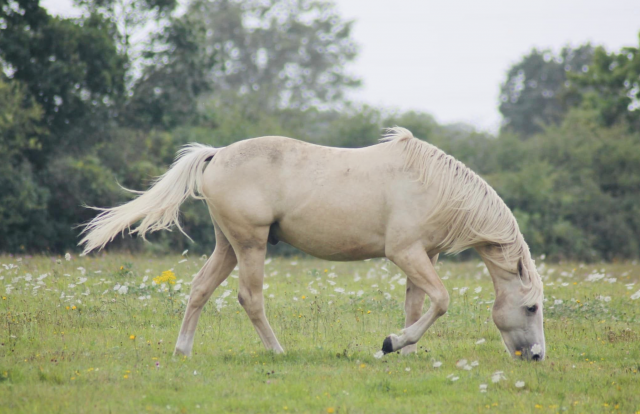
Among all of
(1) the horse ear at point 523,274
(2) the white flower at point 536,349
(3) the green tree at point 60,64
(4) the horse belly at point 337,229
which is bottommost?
(2) the white flower at point 536,349

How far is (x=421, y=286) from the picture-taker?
615 centimetres

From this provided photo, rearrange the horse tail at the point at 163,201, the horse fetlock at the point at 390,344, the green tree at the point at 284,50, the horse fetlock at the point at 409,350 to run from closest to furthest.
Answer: the horse fetlock at the point at 390,344 < the horse tail at the point at 163,201 < the horse fetlock at the point at 409,350 < the green tree at the point at 284,50

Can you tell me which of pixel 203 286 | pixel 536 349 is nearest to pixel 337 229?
pixel 203 286

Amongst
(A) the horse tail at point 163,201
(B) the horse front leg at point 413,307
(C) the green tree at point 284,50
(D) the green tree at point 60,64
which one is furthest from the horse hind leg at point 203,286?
(C) the green tree at point 284,50

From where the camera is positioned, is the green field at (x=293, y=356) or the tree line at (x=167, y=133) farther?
the tree line at (x=167, y=133)

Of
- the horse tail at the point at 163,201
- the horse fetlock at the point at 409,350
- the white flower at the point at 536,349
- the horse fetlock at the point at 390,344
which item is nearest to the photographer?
the horse fetlock at the point at 390,344

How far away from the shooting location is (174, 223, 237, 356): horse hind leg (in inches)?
254

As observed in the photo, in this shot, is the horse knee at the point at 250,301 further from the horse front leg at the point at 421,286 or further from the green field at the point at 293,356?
the horse front leg at the point at 421,286

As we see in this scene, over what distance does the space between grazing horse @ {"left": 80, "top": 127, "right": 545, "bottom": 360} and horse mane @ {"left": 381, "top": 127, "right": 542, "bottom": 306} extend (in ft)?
0.03

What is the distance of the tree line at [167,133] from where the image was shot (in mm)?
18734

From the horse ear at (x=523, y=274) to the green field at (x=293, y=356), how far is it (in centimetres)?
81

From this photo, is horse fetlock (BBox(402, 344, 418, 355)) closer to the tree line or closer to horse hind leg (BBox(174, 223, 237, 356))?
horse hind leg (BBox(174, 223, 237, 356))

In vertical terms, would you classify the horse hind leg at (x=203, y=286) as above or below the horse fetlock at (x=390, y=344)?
above

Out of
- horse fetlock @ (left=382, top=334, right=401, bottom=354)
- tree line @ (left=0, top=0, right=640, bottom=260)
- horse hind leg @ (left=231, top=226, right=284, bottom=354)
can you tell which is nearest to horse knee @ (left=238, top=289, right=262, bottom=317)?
horse hind leg @ (left=231, top=226, right=284, bottom=354)
